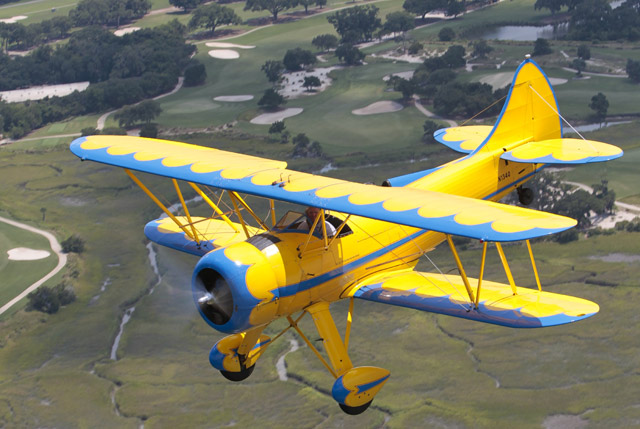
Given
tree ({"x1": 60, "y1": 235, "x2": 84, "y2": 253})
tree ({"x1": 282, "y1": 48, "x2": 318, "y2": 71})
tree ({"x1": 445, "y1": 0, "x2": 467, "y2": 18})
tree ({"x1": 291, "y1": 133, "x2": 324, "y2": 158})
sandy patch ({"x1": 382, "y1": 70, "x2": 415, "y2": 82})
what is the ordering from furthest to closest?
1. tree ({"x1": 445, "y1": 0, "x2": 467, "y2": 18})
2. tree ({"x1": 282, "y1": 48, "x2": 318, "y2": 71})
3. sandy patch ({"x1": 382, "y1": 70, "x2": 415, "y2": 82})
4. tree ({"x1": 291, "y1": 133, "x2": 324, "y2": 158})
5. tree ({"x1": 60, "y1": 235, "x2": 84, "y2": 253})

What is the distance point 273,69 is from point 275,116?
568 inches

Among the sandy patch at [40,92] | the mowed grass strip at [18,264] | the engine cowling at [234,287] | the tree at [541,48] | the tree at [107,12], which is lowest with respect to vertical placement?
the mowed grass strip at [18,264]

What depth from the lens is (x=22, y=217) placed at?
72.3 meters

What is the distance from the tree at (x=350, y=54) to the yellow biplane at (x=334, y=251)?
267ft

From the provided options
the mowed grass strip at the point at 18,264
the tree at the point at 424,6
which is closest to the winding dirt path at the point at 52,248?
the mowed grass strip at the point at 18,264

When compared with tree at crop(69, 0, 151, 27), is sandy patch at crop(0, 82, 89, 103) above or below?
below

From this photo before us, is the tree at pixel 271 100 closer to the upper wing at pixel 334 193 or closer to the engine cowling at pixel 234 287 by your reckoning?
the upper wing at pixel 334 193

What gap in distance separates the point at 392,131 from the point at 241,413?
1678 inches

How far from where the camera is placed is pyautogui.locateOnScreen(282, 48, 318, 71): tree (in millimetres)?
108062

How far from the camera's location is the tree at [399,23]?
12012 centimetres

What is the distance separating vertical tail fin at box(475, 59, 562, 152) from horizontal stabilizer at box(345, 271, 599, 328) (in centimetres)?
782

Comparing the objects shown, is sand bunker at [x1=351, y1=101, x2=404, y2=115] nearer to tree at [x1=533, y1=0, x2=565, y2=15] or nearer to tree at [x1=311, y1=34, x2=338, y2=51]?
tree at [x1=311, y1=34, x2=338, y2=51]

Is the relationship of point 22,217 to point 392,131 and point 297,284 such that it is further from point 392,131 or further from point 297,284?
point 297,284

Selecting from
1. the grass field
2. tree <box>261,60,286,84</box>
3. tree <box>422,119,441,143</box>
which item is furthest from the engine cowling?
tree <box>261,60,286,84</box>
